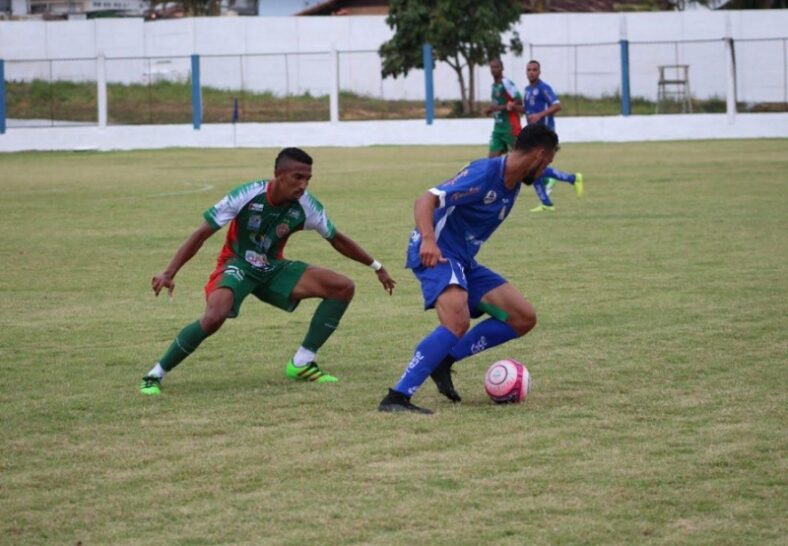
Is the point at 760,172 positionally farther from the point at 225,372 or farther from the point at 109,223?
the point at 225,372

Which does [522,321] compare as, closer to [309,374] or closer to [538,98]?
[309,374]

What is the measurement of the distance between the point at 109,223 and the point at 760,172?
12.3 meters

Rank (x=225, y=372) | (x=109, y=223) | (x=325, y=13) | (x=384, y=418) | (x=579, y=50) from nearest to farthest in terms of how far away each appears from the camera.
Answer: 1. (x=384, y=418)
2. (x=225, y=372)
3. (x=109, y=223)
4. (x=579, y=50)
5. (x=325, y=13)

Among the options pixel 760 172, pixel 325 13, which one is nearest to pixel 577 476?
pixel 760 172

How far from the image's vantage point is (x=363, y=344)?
1022cm

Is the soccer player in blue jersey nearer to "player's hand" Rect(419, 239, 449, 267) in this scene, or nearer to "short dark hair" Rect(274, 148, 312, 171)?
"player's hand" Rect(419, 239, 449, 267)

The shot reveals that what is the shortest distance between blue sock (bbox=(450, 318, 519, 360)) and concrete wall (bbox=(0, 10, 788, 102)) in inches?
1755

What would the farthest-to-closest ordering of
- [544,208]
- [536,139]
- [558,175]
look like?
1. [544,208]
2. [558,175]
3. [536,139]

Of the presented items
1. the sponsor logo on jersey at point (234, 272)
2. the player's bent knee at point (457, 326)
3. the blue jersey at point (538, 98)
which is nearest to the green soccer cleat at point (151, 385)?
the sponsor logo on jersey at point (234, 272)

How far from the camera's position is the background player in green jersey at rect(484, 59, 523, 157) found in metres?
22.9

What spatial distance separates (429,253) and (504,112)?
15676 mm

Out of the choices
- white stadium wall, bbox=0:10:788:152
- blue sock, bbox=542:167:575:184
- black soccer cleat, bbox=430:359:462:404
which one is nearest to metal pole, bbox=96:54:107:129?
white stadium wall, bbox=0:10:788:152

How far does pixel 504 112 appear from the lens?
2308 cm

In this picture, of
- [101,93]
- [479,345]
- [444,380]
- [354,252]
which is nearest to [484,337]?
[479,345]
